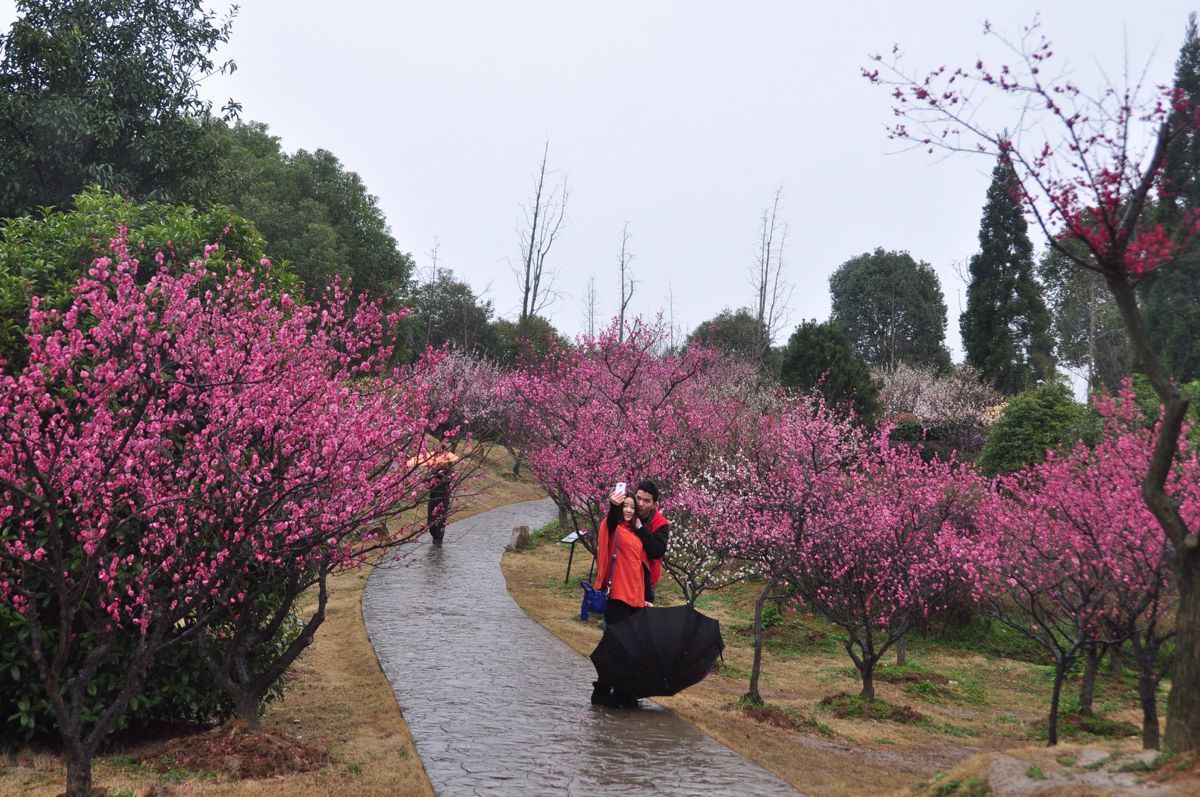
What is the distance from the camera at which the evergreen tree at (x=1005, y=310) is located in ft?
138

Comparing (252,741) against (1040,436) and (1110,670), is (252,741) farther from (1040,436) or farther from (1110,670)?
(1040,436)

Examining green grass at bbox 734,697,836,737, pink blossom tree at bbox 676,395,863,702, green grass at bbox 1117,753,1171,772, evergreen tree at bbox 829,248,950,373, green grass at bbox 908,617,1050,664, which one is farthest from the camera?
evergreen tree at bbox 829,248,950,373

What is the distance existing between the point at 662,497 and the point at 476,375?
978 inches

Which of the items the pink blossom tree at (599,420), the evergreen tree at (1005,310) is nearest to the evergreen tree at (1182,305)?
the evergreen tree at (1005,310)

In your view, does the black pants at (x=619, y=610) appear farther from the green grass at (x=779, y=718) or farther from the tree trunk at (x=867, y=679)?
the tree trunk at (x=867, y=679)

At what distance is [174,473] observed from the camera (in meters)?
7.20

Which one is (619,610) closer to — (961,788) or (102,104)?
(961,788)

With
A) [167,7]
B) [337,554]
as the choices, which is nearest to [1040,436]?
[337,554]

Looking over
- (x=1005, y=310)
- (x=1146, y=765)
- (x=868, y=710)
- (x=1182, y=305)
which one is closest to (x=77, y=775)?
(x=1146, y=765)

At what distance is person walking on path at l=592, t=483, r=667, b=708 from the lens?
8617 mm

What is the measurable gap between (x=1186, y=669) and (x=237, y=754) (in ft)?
22.3

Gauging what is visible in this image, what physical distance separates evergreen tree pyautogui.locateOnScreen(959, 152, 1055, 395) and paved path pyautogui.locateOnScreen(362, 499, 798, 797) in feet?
107

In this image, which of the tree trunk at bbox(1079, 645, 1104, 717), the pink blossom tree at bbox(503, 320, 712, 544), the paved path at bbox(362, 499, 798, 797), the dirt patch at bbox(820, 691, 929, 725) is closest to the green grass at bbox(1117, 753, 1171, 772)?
the paved path at bbox(362, 499, 798, 797)

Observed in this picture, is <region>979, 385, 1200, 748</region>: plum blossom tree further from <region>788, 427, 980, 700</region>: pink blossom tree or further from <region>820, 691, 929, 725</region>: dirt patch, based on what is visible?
<region>820, 691, 929, 725</region>: dirt patch
